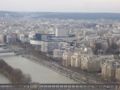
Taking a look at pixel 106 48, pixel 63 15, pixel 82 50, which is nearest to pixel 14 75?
pixel 82 50

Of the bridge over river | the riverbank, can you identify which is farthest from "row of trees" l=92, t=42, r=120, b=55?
the bridge over river

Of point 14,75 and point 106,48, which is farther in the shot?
point 106,48

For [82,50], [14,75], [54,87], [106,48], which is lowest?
[106,48]

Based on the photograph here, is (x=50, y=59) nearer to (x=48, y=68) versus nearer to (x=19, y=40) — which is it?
(x=48, y=68)

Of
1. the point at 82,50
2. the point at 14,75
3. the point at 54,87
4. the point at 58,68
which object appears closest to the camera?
the point at 54,87

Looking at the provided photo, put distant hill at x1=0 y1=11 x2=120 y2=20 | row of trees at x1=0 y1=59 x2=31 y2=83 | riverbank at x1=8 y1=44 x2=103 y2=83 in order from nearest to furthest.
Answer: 1. row of trees at x1=0 y1=59 x2=31 y2=83
2. riverbank at x1=8 y1=44 x2=103 y2=83
3. distant hill at x1=0 y1=11 x2=120 y2=20

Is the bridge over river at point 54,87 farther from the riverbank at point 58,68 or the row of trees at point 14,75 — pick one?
the riverbank at point 58,68

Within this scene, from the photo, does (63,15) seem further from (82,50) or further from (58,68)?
(58,68)

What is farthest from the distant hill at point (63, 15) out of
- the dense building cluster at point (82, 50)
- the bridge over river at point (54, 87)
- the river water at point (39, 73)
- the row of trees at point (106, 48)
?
the bridge over river at point (54, 87)

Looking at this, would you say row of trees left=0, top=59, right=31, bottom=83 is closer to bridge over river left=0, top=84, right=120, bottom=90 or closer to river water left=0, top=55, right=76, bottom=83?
river water left=0, top=55, right=76, bottom=83

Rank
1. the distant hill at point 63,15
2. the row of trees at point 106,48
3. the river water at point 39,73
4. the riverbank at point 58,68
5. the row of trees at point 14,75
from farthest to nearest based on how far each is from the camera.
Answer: the distant hill at point 63,15
the row of trees at point 106,48
the riverbank at point 58,68
the river water at point 39,73
the row of trees at point 14,75

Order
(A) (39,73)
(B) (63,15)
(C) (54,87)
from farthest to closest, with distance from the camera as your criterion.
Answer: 1. (B) (63,15)
2. (A) (39,73)
3. (C) (54,87)

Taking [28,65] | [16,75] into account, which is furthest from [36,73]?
[28,65]
